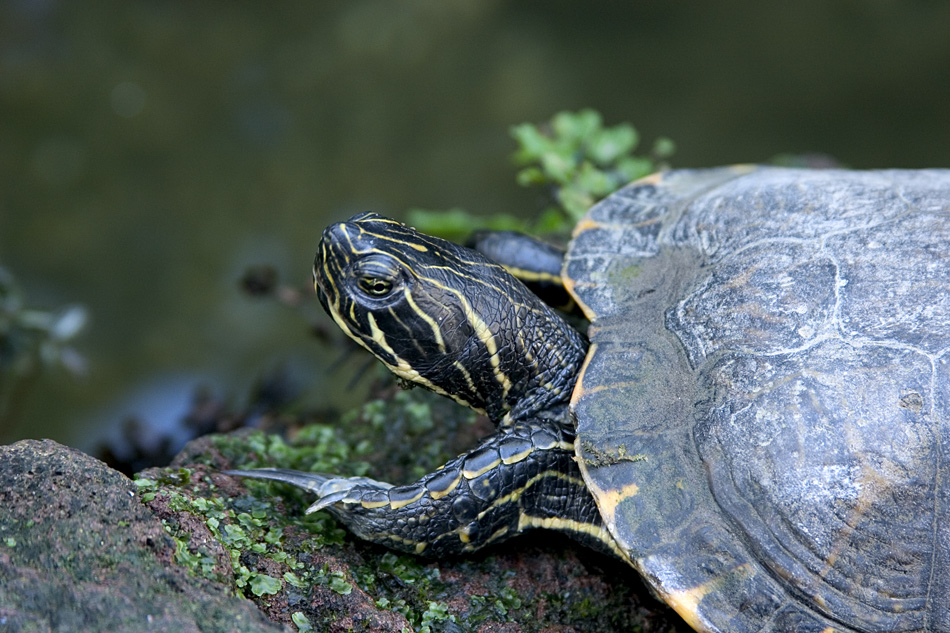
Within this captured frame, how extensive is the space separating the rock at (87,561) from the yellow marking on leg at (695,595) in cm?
142

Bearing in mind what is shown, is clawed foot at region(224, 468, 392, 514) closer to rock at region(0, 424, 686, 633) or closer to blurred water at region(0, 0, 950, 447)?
rock at region(0, 424, 686, 633)

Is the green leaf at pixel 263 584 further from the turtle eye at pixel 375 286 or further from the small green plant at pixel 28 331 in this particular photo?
the small green plant at pixel 28 331

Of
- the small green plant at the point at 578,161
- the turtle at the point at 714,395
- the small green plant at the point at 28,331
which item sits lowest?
the turtle at the point at 714,395

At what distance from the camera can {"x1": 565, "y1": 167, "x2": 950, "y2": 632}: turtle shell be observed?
2.76 meters

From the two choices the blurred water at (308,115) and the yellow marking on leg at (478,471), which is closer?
the yellow marking on leg at (478,471)

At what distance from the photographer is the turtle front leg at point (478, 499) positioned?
307 cm

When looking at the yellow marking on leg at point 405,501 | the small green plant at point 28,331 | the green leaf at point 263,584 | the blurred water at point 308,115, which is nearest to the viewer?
the green leaf at point 263,584

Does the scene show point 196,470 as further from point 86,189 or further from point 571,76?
point 571,76

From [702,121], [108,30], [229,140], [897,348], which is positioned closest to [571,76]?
[702,121]

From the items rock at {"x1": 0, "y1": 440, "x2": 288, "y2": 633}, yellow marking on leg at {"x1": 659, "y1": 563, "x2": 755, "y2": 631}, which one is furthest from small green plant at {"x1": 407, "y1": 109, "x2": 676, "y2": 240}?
rock at {"x1": 0, "y1": 440, "x2": 288, "y2": 633}

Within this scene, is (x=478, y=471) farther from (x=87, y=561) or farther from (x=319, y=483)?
(x=87, y=561)

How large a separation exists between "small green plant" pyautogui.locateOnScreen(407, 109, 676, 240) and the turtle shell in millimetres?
1843

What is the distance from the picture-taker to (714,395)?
296cm

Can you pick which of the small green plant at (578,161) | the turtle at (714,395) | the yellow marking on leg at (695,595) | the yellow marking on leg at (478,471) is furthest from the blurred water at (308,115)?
the yellow marking on leg at (695,595)
